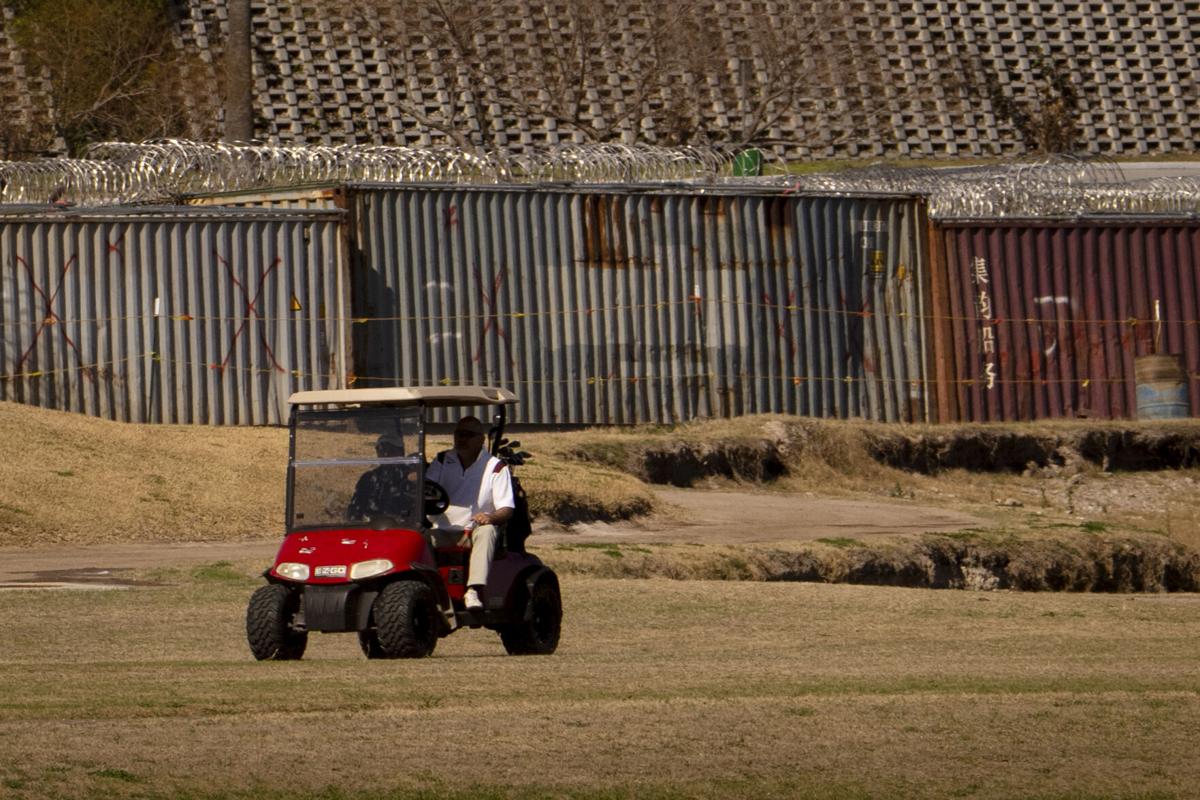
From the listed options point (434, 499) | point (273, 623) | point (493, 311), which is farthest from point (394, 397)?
point (493, 311)

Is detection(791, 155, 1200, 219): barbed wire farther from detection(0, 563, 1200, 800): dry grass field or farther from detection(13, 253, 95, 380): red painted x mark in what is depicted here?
detection(0, 563, 1200, 800): dry grass field

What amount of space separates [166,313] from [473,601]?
1635cm

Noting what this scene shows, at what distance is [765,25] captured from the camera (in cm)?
5144

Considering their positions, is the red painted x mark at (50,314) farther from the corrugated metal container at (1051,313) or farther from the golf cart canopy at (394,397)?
the golf cart canopy at (394,397)

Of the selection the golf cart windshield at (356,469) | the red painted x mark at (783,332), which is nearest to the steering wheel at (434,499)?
the golf cart windshield at (356,469)

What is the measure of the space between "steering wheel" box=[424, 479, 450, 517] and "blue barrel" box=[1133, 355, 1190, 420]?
21726 millimetres

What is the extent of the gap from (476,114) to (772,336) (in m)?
18.1

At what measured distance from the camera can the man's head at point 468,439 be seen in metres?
13.3

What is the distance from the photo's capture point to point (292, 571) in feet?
42.3

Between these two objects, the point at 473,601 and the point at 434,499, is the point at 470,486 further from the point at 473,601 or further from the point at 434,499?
the point at 473,601

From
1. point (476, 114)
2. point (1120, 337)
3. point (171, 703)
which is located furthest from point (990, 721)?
point (476, 114)

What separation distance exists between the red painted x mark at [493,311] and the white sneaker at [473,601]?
1713 centimetres

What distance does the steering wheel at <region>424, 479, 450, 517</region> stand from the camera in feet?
43.2

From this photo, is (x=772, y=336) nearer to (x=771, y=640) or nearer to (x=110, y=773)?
(x=771, y=640)
